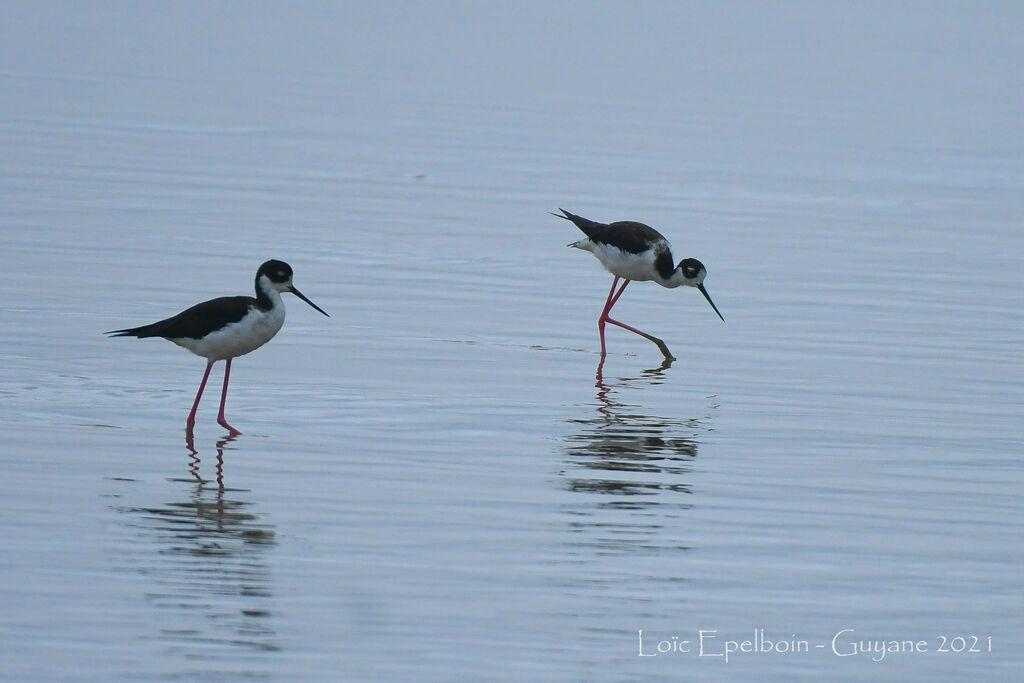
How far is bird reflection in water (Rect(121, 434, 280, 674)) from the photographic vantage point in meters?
6.29

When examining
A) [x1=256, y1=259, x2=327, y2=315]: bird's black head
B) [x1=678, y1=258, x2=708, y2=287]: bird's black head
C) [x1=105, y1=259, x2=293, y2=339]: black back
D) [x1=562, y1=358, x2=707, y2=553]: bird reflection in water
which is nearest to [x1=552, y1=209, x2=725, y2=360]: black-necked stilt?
[x1=678, y1=258, x2=708, y2=287]: bird's black head

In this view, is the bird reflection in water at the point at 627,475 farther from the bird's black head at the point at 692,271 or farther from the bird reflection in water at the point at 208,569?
the bird's black head at the point at 692,271

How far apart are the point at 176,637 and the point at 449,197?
12426 millimetres

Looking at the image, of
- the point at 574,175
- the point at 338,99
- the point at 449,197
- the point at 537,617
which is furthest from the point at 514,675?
the point at 338,99

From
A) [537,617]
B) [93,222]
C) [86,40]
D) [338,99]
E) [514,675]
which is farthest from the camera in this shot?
[86,40]

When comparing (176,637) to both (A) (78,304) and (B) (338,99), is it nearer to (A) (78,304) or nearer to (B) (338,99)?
(A) (78,304)

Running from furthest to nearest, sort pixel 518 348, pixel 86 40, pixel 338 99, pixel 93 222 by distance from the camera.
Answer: pixel 86 40 < pixel 338 99 < pixel 93 222 < pixel 518 348

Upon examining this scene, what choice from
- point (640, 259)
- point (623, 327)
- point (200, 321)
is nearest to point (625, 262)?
point (640, 259)

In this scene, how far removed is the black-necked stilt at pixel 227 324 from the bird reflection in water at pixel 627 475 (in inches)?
67.8

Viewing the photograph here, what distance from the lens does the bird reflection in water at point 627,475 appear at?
7.82 metres

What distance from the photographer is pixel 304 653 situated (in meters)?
6.24

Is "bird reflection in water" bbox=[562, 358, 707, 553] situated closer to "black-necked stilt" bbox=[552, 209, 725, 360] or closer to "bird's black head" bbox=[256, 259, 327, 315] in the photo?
"bird's black head" bbox=[256, 259, 327, 315]

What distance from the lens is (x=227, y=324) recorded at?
9469 mm

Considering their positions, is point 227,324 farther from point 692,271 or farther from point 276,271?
point 692,271
